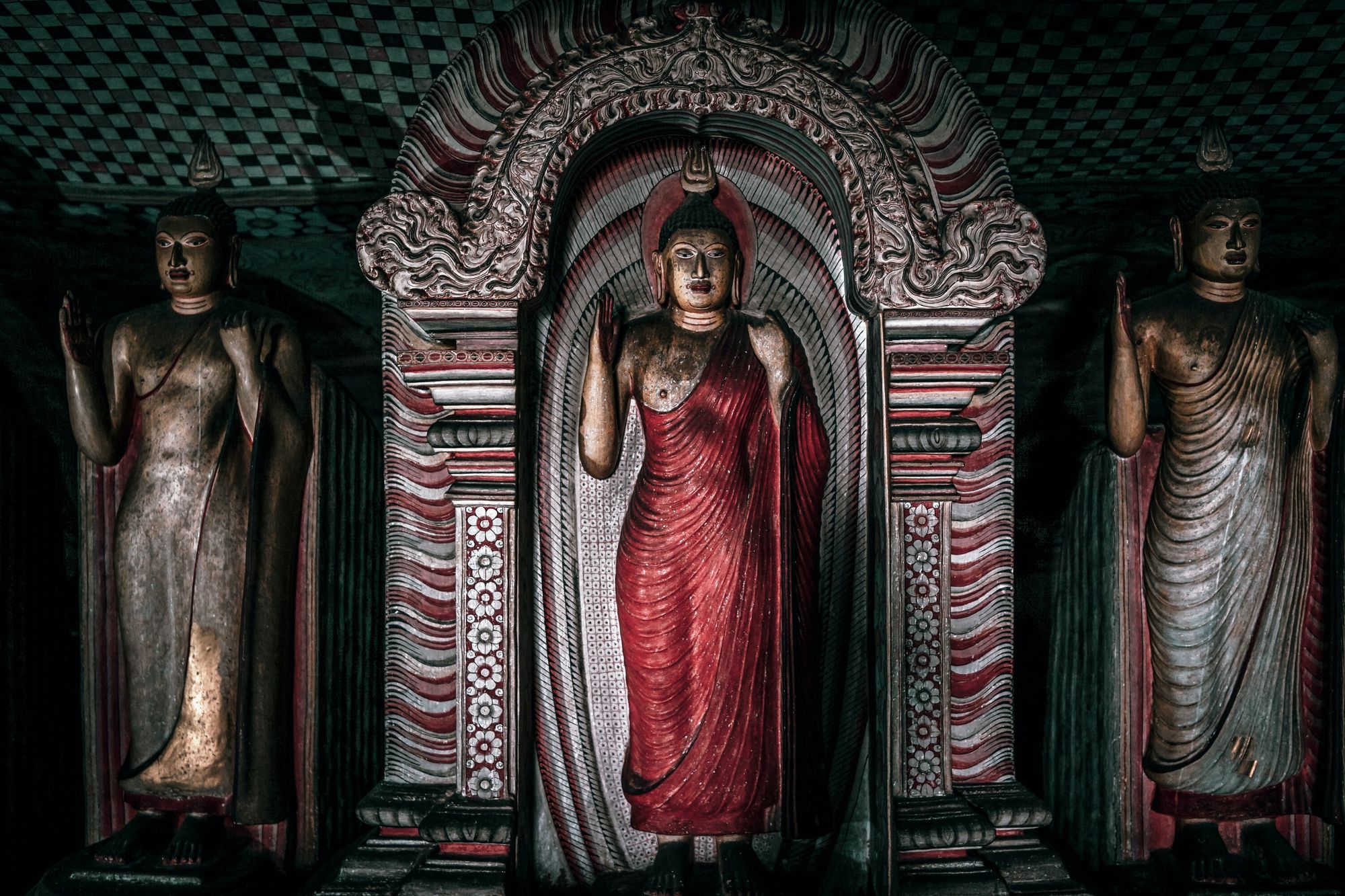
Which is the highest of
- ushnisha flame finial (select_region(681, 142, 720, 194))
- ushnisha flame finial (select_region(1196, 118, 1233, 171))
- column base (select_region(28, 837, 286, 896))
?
ushnisha flame finial (select_region(1196, 118, 1233, 171))

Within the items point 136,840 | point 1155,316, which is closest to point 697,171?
point 1155,316

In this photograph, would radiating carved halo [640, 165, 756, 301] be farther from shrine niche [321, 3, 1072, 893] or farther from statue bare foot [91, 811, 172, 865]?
statue bare foot [91, 811, 172, 865]

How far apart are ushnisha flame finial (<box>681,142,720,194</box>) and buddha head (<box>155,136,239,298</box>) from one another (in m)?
1.74

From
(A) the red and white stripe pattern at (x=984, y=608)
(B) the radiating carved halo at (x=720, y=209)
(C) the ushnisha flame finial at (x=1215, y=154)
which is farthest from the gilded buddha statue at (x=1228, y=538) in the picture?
(B) the radiating carved halo at (x=720, y=209)

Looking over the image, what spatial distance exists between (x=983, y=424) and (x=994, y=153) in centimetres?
90

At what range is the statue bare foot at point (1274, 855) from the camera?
3.77 metres

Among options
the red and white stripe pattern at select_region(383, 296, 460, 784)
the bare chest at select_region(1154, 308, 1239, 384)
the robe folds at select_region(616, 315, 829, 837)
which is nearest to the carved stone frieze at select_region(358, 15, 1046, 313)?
the red and white stripe pattern at select_region(383, 296, 460, 784)

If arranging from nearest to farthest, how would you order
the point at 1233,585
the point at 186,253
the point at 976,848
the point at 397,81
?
the point at 976,848
the point at 1233,585
the point at 186,253
the point at 397,81

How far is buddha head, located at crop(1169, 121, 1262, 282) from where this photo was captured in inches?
158

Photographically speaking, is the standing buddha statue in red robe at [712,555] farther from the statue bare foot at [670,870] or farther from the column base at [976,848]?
the column base at [976,848]

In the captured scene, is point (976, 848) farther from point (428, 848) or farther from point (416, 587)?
point (416, 587)

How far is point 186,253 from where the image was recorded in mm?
4109

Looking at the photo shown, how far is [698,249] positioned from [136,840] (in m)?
2.81

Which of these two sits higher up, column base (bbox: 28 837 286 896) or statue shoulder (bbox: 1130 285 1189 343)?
statue shoulder (bbox: 1130 285 1189 343)
